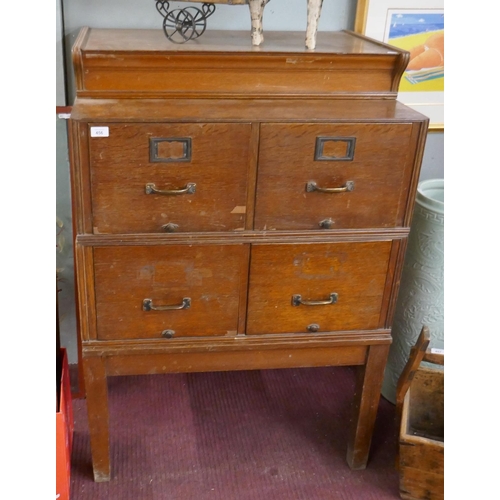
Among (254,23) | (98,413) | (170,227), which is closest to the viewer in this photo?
(170,227)

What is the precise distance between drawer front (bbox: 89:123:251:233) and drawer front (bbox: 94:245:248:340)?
0.26 ft

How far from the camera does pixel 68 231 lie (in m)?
2.16

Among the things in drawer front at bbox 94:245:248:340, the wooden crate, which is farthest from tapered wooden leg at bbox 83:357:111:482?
the wooden crate

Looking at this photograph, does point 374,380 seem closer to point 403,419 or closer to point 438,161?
point 403,419

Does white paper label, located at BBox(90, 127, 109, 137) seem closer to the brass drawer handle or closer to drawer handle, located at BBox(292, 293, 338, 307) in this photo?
the brass drawer handle

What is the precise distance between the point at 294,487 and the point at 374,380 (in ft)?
1.40

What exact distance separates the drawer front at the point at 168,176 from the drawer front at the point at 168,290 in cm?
8

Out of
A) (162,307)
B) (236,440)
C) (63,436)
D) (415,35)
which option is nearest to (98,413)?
(63,436)

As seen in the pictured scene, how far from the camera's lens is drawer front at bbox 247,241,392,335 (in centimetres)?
164

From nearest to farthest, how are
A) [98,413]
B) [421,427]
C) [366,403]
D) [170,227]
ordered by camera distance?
[170,227] → [98,413] → [366,403] → [421,427]

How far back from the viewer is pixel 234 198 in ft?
5.03

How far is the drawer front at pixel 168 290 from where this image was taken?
5.16ft

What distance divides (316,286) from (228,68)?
0.63 m

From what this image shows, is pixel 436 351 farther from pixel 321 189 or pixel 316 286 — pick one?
pixel 321 189
